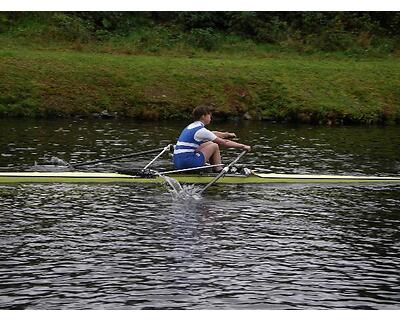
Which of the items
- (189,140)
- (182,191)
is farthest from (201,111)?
(182,191)

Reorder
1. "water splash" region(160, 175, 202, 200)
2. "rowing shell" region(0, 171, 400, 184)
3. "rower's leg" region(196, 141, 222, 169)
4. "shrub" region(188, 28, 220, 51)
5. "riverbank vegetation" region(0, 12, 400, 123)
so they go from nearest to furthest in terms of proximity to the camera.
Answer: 1. "water splash" region(160, 175, 202, 200)
2. "rowing shell" region(0, 171, 400, 184)
3. "rower's leg" region(196, 141, 222, 169)
4. "riverbank vegetation" region(0, 12, 400, 123)
5. "shrub" region(188, 28, 220, 51)

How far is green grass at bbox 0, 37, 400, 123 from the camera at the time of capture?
38625 mm

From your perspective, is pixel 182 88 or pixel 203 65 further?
pixel 203 65

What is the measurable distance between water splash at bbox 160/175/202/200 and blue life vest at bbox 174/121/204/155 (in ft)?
3.19

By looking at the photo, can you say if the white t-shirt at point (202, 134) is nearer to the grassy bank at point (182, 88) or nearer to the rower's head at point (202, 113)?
the rower's head at point (202, 113)

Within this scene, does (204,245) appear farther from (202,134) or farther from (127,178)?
(127,178)

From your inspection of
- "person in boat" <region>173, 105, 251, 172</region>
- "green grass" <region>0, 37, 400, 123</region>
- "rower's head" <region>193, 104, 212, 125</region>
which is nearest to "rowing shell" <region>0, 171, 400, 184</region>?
"person in boat" <region>173, 105, 251, 172</region>

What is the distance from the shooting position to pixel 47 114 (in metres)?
37.6

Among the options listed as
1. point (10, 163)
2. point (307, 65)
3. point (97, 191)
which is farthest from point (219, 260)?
point (307, 65)

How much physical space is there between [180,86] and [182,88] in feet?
0.63

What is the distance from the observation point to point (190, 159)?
70.3 ft

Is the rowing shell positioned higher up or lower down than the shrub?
lower down

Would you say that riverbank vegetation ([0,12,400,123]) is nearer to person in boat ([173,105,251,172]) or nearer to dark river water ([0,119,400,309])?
dark river water ([0,119,400,309])

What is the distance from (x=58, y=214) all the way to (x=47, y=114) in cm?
2011
